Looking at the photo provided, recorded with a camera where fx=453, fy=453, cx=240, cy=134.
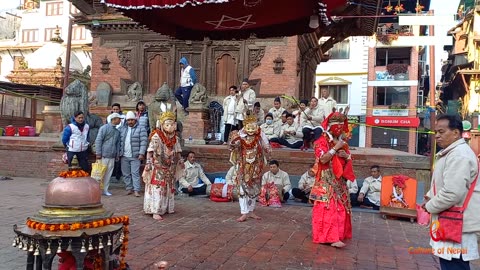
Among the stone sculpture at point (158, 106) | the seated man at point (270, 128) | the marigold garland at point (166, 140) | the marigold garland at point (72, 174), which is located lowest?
the marigold garland at point (72, 174)

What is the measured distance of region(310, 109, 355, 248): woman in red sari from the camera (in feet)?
21.1

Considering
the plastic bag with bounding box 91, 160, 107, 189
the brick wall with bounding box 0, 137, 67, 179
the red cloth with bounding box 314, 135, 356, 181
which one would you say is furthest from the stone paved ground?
the brick wall with bounding box 0, 137, 67, 179

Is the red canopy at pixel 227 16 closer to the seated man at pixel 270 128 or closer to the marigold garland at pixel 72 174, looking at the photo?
the marigold garland at pixel 72 174

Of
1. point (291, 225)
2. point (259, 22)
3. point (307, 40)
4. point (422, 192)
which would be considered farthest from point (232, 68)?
point (259, 22)

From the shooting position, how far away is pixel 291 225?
25.5 feet

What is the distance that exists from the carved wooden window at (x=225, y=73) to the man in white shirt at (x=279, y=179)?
25.6 feet

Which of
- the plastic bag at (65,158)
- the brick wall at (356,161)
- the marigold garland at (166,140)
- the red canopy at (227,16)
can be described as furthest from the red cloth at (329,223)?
the plastic bag at (65,158)

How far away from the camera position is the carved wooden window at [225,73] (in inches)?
703

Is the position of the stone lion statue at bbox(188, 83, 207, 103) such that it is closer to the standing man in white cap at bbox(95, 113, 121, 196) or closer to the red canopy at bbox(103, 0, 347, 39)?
the standing man in white cap at bbox(95, 113, 121, 196)

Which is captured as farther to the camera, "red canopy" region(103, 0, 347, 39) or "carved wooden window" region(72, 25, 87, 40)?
"carved wooden window" region(72, 25, 87, 40)

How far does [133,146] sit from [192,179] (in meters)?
1.62

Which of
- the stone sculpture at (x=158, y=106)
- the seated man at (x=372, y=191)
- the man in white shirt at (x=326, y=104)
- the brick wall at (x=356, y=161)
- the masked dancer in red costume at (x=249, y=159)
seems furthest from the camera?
the man in white shirt at (x=326, y=104)

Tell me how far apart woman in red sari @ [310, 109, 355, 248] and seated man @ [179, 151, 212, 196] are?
4.73 metres

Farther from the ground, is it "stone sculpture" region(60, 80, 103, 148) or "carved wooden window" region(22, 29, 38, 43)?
"carved wooden window" region(22, 29, 38, 43)
